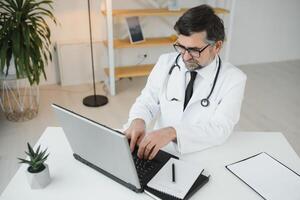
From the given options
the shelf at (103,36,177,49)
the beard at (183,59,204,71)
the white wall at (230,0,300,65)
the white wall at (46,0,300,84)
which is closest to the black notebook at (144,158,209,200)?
the beard at (183,59,204,71)

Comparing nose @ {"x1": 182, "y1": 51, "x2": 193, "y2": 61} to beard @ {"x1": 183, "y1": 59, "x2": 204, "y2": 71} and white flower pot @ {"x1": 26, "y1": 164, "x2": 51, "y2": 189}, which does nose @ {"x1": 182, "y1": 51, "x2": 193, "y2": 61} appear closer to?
beard @ {"x1": 183, "y1": 59, "x2": 204, "y2": 71}

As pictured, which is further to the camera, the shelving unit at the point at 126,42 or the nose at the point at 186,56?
the shelving unit at the point at 126,42

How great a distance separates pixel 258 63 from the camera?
444cm

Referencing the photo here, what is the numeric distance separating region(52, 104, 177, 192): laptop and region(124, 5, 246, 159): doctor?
0.21 feet

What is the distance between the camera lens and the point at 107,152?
0.94m

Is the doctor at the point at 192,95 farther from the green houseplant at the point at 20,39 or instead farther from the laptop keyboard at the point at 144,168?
the green houseplant at the point at 20,39

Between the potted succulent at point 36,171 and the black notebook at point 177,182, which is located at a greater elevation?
the potted succulent at point 36,171

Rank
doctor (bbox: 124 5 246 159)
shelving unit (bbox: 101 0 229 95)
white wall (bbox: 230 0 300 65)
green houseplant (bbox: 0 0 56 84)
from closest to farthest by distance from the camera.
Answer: doctor (bbox: 124 5 246 159) → green houseplant (bbox: 0 0 56 84) → shelving unit (bbox: 101 0 229 95) → white wall (bbox: 230 0 300 65)

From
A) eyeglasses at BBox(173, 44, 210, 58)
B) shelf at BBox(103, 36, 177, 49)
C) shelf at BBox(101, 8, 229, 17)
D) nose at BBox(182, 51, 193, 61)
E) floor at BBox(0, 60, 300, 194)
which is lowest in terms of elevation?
floor at BBox(0, 60, 300, 194)

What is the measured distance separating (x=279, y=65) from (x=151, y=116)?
3.46 meters

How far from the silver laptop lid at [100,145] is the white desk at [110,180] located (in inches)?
2.2

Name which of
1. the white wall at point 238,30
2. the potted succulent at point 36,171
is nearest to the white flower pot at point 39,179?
the potted succulent at point 36,171

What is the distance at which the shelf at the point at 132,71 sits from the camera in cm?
333

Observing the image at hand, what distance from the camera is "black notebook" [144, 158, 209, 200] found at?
98 cm
